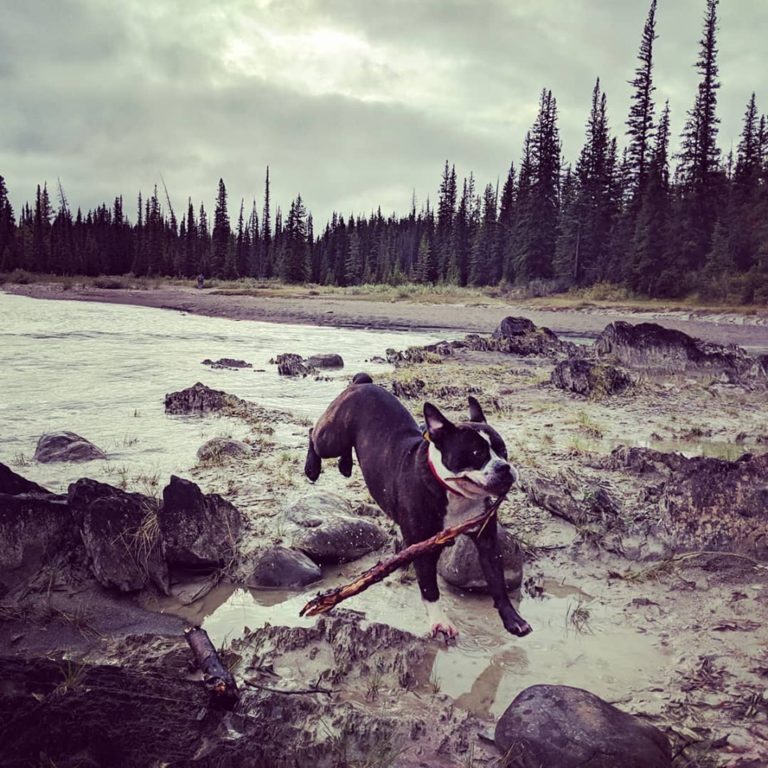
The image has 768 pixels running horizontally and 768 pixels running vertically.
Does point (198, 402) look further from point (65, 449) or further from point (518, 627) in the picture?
point (518, 627)

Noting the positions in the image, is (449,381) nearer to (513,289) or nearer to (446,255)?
Answer: (513,289)

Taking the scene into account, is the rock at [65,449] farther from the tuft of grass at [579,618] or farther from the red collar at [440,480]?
the tuft of grass at [579,618]

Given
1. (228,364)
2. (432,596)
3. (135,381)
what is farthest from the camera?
(228,364)

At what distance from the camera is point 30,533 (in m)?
4.41

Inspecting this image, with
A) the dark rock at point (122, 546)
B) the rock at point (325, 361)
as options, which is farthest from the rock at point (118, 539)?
the rock at point (325, 361)

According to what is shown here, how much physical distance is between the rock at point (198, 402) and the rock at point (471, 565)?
6042 mm

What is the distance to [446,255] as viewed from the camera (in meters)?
75.6

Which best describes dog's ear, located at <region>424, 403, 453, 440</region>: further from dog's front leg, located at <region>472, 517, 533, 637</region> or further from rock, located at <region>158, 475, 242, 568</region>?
rock, located at <region>158, 475, 242, 568</region>

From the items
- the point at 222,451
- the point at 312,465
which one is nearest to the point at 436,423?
the point at 312,465

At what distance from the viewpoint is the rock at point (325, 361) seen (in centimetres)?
1529

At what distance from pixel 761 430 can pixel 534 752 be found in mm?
7595

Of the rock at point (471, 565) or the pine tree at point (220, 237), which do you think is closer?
the rock at point (471, 565)

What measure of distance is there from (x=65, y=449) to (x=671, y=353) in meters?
12.4

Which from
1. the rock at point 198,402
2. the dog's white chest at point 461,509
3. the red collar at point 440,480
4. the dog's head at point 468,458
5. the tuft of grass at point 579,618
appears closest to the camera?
the dog's head at point 468,458
